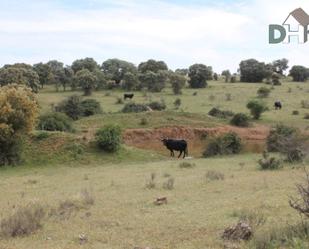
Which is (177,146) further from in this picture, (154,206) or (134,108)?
(154,206)

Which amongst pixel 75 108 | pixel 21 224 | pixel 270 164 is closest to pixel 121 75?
pixel 75 108

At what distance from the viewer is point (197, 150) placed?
3894 centimetres

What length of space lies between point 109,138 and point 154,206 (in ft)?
63.3

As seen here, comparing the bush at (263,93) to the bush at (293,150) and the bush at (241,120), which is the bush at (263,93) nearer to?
the bush at (241,120)

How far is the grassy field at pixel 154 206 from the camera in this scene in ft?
32.7

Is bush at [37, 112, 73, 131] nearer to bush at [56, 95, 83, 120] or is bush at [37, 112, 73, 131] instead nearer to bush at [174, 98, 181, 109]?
bush at [56, 95, 83, 120]

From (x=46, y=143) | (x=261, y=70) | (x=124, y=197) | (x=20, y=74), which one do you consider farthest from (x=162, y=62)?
(x=124, y=197)

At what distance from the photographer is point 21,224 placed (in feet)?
34.6

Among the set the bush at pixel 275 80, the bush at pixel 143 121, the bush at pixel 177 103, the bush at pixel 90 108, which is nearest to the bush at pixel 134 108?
the bush at pixel 90 108

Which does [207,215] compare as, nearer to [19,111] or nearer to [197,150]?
[19,111]

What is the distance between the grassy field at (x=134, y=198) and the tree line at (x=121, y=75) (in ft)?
87.6

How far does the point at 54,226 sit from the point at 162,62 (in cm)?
7043

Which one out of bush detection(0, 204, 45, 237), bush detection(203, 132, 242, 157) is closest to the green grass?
bush detection(203, 132, 242, 157)

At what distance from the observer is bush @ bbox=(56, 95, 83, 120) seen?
48156 millimetres
